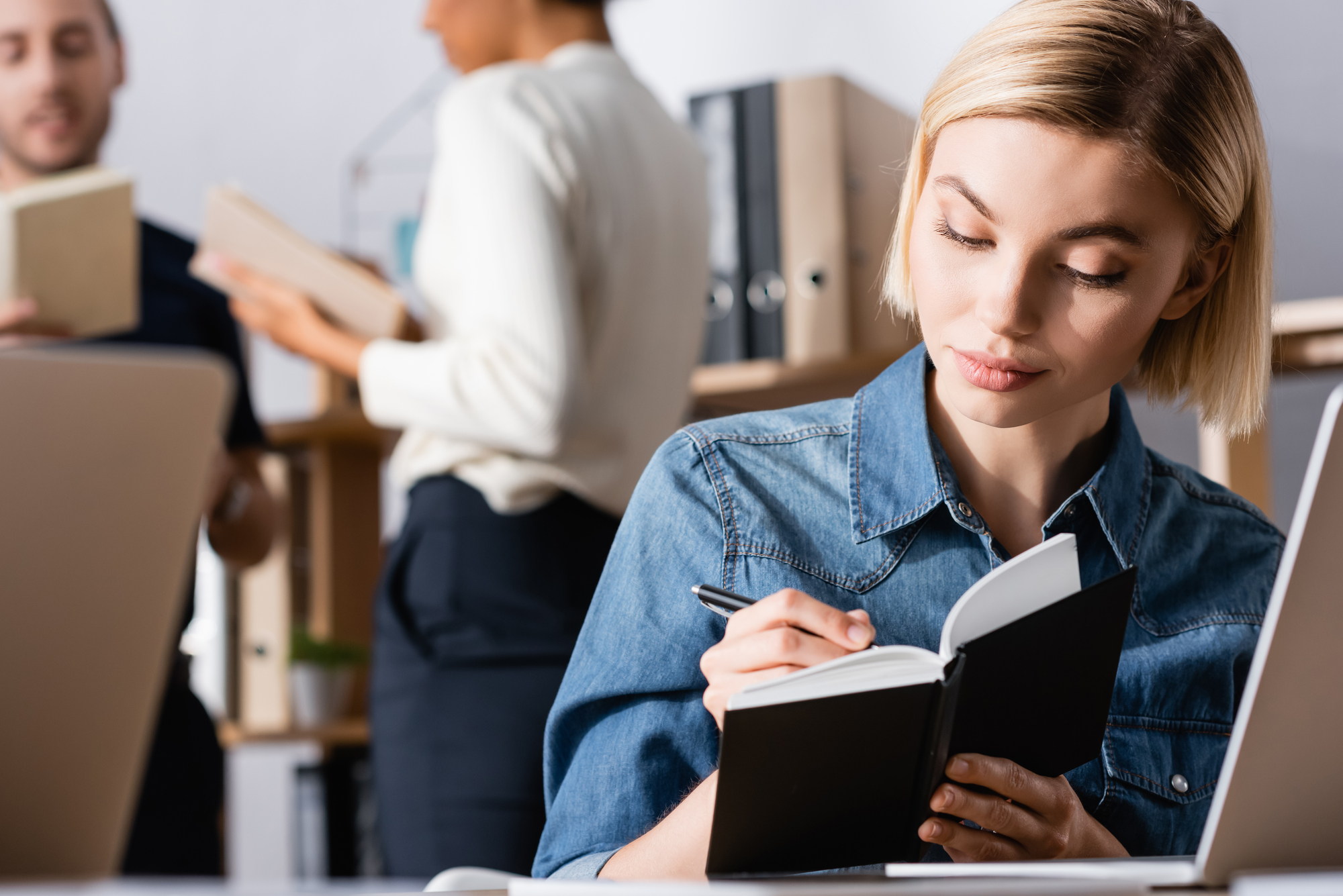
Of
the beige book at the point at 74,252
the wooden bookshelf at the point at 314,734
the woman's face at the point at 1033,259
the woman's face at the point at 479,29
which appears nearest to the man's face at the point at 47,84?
the beige book at the point at 74,252

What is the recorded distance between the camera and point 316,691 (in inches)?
87.2

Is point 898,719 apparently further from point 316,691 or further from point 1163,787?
point 316,691

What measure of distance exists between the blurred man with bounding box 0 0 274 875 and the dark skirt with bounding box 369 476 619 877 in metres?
0.39

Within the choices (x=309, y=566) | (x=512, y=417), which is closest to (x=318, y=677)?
(x=309, y=566)

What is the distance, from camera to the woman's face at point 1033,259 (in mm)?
792

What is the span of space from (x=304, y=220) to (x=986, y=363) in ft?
7.16

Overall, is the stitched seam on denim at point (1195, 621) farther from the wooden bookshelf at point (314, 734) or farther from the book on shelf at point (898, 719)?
the wooden bookshelf at point (314, 734)

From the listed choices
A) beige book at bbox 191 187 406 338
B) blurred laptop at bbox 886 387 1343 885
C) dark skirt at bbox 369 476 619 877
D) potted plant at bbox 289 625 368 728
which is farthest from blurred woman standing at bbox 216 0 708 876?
potted plant at bbox 289 625 368 728

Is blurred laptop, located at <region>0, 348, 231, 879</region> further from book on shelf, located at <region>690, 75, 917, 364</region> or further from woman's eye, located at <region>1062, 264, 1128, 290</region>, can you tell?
book on shelf, located at <region>690, 75, 917, 364</region>

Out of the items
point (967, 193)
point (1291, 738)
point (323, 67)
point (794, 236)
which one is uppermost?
point (323, 67)

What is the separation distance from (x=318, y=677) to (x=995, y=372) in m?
1.66

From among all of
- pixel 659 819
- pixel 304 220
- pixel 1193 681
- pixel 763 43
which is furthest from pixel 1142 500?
pixel 304 220

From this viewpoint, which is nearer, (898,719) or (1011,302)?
(898,719)

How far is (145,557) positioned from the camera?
1.77 ft
